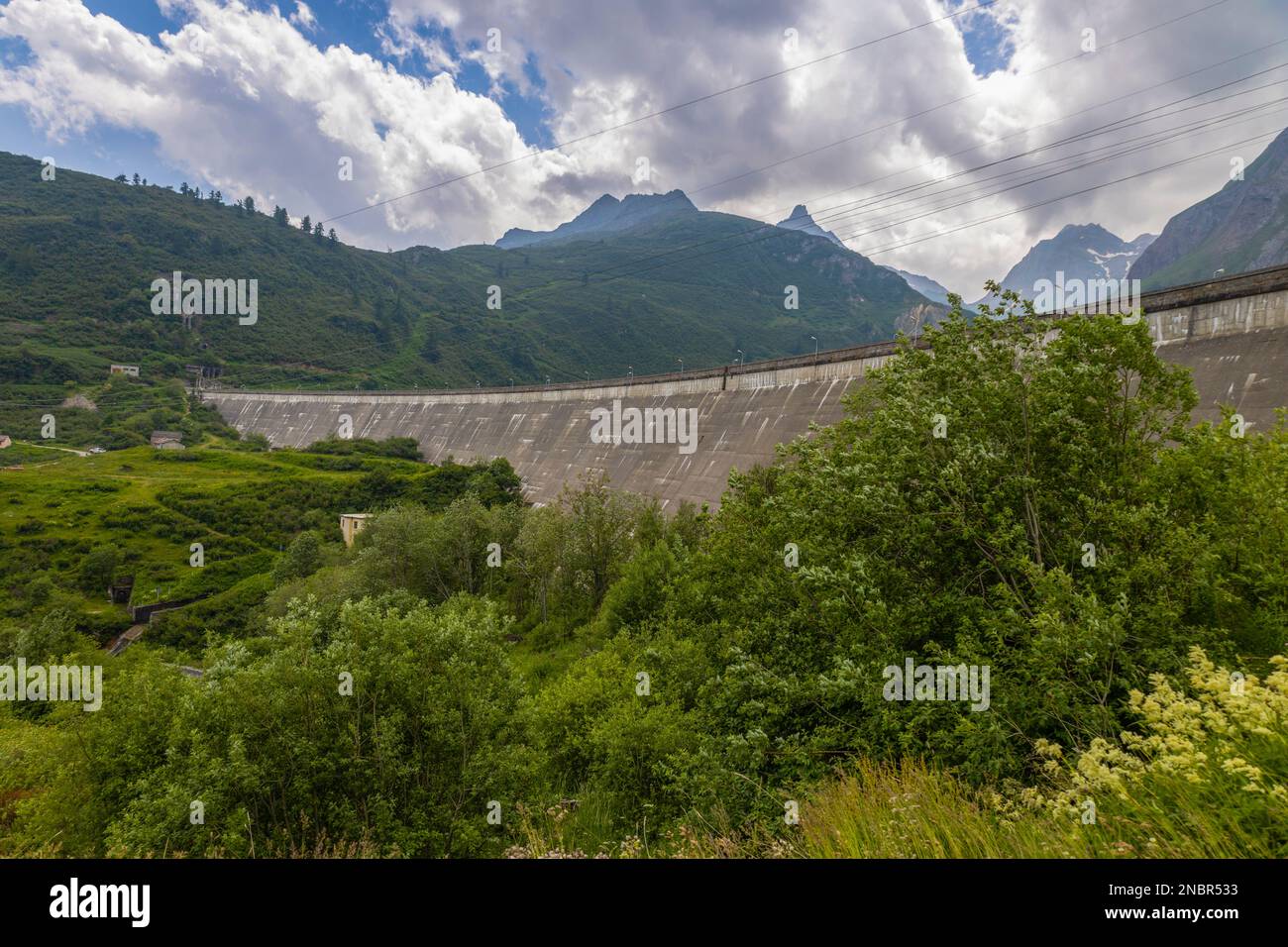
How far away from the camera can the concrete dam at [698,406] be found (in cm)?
2473

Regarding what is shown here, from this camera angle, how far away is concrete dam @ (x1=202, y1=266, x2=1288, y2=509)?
81.1 feet

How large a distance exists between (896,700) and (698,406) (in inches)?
1718

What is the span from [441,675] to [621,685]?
8.17m

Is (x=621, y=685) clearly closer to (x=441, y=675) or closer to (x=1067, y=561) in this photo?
(x=441, y=675)

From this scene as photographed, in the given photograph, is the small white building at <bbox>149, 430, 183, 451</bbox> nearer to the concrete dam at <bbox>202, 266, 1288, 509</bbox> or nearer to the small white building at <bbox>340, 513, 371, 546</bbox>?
the concrete dam at <bbox>202, 266, 1288, 509</bbox>

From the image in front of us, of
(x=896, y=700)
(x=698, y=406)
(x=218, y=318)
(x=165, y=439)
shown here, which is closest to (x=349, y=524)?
(x=698, y=406)

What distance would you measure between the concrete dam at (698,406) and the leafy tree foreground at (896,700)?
9.02m

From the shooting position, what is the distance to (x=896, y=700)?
938cm

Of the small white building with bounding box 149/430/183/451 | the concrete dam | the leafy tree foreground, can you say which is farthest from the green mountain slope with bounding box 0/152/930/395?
the leafy tree foreground

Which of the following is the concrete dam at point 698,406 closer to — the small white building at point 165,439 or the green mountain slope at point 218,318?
the small white building at point 165,439

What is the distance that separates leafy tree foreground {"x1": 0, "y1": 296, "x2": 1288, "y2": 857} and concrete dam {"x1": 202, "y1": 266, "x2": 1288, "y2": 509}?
902 cm

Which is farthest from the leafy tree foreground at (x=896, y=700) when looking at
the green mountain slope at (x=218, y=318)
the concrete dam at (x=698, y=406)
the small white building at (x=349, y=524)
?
the green mountain slope at (x=218, y=318)
